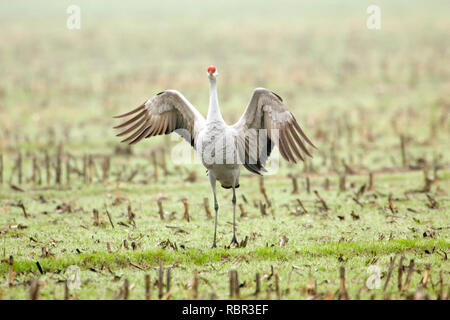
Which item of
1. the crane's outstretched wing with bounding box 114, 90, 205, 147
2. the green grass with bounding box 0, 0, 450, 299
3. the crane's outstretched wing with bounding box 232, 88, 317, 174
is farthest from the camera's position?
the crane's outstretched wing with bounding box 114, 90, 205, 147

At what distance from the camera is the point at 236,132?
9938 millimetres

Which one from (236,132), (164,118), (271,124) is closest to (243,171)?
(164,118)

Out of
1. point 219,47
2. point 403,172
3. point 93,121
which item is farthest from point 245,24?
point 403,172

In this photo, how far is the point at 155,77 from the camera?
3028 centimetres

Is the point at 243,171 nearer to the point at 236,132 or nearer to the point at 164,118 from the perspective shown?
the point at 164,118

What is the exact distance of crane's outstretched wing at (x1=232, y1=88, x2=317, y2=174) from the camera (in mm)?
9617

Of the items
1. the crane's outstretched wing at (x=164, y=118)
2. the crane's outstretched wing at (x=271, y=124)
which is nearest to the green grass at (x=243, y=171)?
the crane's outstretched wing at (x=271, y=124)

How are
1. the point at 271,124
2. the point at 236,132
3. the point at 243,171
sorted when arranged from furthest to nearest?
the point at 243,171 → the point at 236,132 → the point at 271,124

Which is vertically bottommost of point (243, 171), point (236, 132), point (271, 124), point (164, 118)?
point (243, 171)

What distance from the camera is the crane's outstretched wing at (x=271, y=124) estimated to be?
9.62 meters

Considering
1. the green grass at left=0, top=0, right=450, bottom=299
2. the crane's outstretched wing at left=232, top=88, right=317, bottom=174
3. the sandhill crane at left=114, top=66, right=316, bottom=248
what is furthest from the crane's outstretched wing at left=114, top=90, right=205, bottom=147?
the green grass at left=0, top=0, right=450, bottom=299

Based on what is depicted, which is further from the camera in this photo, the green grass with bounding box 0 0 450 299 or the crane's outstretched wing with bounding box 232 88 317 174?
the crane's outstretched wing with bounding box 232 88 317 174

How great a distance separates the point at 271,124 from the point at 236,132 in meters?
0.57

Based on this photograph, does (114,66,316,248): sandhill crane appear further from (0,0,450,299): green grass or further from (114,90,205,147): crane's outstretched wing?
(0,0,450,299): green grass
